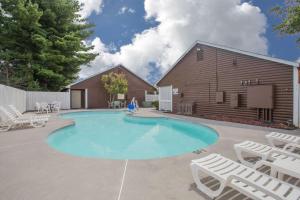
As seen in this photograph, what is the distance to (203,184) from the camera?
2752mm

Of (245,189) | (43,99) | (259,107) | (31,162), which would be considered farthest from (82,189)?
(43,99)

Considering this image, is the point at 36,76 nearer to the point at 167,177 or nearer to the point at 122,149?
the point at 122,149

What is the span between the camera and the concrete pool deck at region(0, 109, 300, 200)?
8.23 ft

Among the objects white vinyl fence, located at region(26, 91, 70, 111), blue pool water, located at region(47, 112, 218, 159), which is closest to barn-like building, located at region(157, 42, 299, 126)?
blue pool water, located at region(47, 112, 218, 159)

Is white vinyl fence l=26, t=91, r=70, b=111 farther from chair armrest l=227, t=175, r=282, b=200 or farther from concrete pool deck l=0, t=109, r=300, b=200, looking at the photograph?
chair armrest l=227, t=175, r=282, b=200

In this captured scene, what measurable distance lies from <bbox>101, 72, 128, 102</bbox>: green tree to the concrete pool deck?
1656cm

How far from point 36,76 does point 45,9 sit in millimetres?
7724

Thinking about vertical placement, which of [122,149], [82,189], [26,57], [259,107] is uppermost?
[26,57]

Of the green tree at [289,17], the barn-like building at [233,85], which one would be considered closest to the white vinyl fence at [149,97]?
the barn-like building at [233,85]

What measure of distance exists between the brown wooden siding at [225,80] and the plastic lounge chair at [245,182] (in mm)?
7612

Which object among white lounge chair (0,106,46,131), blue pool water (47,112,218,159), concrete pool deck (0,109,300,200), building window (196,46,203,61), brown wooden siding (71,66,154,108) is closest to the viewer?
concrete pool deck (0,109,300,200)

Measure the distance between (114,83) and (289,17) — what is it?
17.1m

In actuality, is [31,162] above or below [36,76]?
below

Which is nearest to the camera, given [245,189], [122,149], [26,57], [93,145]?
[245,189]
